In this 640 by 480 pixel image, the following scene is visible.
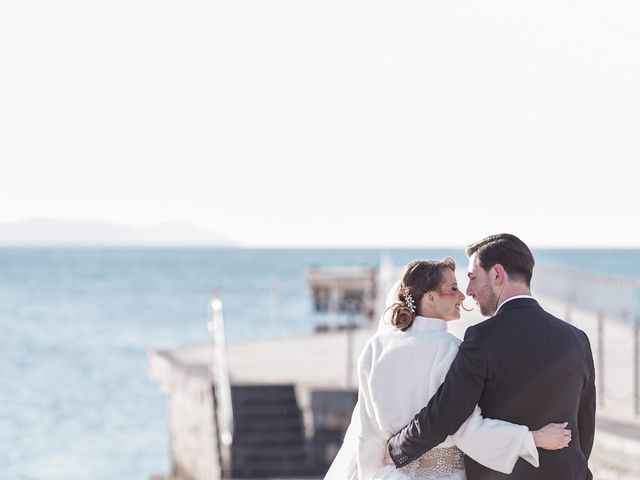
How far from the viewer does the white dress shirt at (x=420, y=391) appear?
418 centimetres

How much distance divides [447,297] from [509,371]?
1.02 feet

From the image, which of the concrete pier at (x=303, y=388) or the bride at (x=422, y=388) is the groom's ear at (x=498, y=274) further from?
the concrete pier at (x=303, y=388)

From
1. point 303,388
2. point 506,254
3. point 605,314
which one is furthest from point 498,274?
point 605,314

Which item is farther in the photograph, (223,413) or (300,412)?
(300,412)

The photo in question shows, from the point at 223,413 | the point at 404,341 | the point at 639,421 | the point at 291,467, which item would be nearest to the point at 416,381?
the point at 404,341

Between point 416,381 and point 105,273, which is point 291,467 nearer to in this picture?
point 416,381

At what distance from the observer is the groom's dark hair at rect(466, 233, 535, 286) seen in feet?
13.9

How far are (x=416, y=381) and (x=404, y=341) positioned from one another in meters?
0.13

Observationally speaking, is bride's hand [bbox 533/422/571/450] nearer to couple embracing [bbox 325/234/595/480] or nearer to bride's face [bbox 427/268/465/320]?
couple embracing [bbox 325/234/595/480]

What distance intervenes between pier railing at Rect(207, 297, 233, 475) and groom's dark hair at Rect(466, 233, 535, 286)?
906 centimetres

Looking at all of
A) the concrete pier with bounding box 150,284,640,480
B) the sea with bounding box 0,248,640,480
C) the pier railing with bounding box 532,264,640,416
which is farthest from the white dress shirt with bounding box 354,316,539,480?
the sea with bounding box 0,248,640,480

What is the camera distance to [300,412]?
1507 cm

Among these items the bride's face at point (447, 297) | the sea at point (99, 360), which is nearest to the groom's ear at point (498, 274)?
the bride's face at point (447, 297)

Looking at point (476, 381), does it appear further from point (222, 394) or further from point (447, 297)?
point (222, 394)
